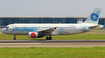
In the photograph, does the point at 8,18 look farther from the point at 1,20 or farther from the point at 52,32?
the point at 52,32

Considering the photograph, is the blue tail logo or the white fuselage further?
the blue tail logo
